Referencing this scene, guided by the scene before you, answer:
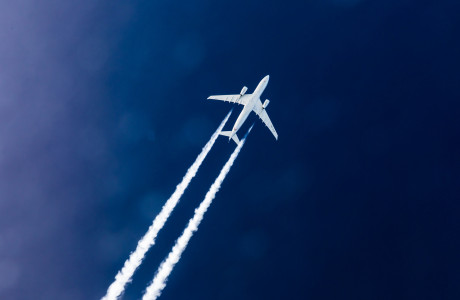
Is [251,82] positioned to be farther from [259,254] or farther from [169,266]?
[169,266]

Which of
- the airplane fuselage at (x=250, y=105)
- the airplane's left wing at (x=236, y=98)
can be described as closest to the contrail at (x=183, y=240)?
the airplane fuselage at (x=250, y=105)

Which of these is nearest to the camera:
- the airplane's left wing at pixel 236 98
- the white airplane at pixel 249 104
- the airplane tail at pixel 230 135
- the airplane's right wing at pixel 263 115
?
the airplane tail at pixel 230 135

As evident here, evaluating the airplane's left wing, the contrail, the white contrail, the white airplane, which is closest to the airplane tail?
the white airplane

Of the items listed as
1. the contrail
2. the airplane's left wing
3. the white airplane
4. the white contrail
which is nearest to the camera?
the white contrail

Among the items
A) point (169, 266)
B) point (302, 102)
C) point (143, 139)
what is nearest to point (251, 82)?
point (302, 102)

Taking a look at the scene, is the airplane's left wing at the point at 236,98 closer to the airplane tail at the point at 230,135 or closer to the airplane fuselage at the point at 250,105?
the airplane fuselage at the point at 250,105

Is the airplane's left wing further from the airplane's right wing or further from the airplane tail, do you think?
the airplane tail
